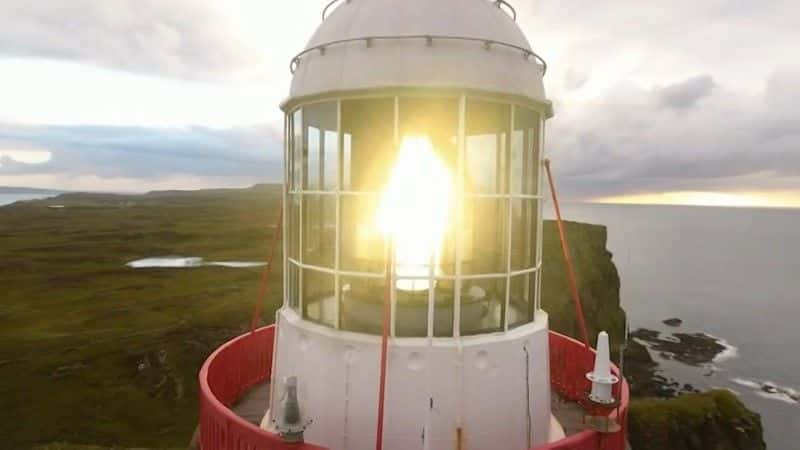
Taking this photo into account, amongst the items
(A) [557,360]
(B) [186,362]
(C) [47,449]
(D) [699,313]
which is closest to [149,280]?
(B) [186,362]

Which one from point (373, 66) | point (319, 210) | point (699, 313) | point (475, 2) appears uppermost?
point (475, 2)

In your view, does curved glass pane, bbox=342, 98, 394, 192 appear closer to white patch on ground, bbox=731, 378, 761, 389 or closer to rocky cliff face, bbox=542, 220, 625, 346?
rocky cliff face, bbox=542, 220, 625, 346

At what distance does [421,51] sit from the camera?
27.1ft

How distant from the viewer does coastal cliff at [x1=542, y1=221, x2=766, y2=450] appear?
1022 inches

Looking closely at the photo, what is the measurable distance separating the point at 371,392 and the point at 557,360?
5.90 meters

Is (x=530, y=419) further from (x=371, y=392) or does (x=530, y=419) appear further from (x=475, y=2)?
(x=475, y=2)

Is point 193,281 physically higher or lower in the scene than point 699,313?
higher

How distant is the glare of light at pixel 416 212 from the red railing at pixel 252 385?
2.97 m

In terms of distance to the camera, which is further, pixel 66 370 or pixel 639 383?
pixel 639 383

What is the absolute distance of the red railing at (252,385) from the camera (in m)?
7.76

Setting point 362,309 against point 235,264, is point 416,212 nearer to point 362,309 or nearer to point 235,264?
point 362,309

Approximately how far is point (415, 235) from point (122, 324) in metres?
39.7

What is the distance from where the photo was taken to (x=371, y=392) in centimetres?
845

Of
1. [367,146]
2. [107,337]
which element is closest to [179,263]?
[107,337]
